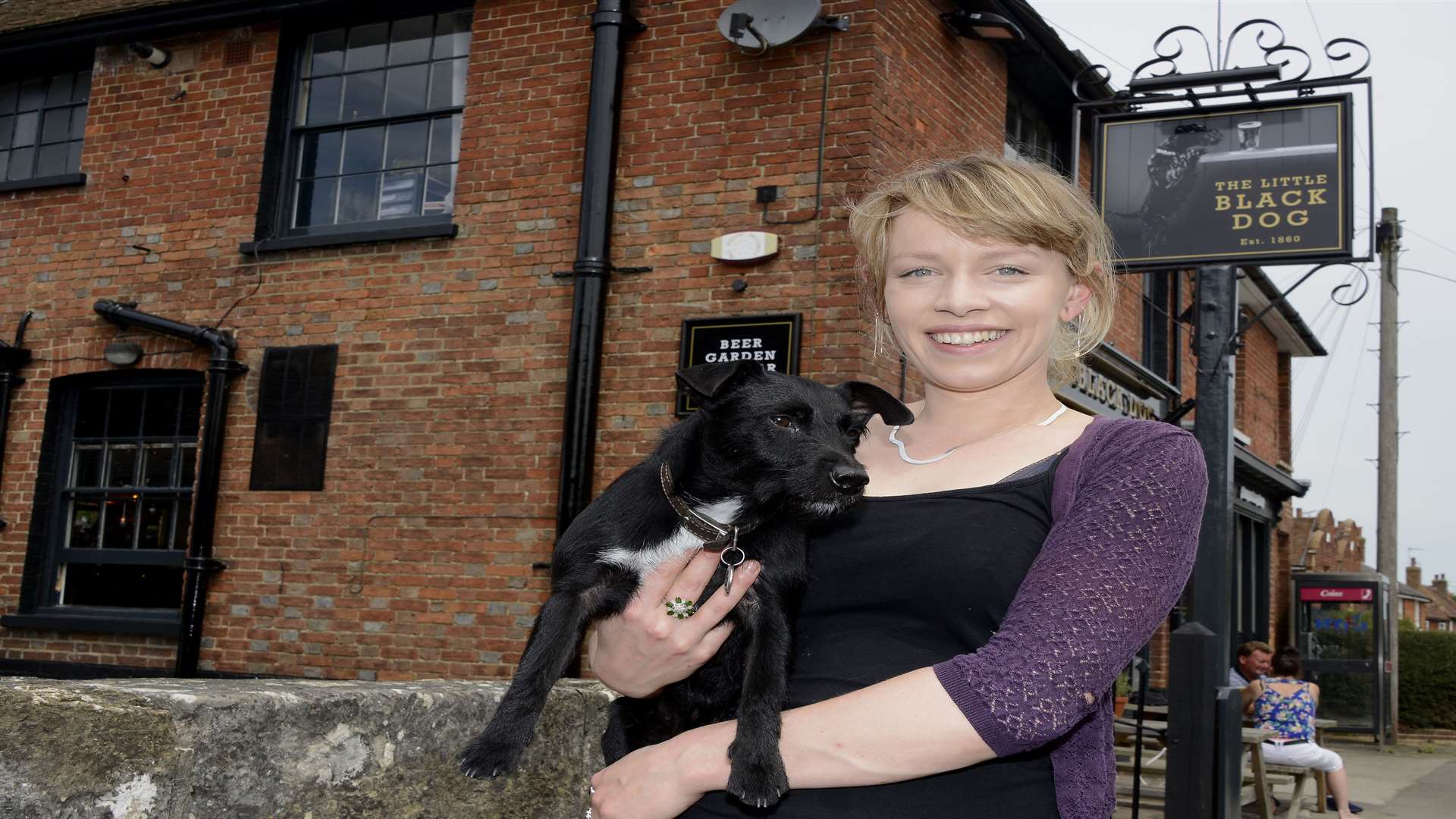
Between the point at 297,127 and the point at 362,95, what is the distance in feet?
1.92

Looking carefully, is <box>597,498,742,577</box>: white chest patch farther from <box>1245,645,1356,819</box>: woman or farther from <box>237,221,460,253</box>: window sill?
<box>1245,645,1356,819</box>: woman

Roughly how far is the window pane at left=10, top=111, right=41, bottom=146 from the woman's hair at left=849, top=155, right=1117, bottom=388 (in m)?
11.0

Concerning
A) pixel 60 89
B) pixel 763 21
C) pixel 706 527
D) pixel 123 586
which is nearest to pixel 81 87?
pixel 60 89

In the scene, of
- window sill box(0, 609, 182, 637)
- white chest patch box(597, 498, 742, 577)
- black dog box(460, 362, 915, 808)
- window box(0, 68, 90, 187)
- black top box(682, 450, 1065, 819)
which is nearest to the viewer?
black top box(682, 450, 1065, 819)

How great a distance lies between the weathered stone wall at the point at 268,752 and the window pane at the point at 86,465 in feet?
27.3

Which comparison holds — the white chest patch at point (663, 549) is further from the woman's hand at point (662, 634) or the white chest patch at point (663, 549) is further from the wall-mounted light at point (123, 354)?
the wall-mounted light at point (123, 354)

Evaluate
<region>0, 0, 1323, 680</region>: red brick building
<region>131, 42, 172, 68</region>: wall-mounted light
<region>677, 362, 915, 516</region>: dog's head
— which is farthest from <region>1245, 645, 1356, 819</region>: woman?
<region>131, 42, 172, 68</region>: wall-mounted light

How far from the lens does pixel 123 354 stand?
31.0 feet

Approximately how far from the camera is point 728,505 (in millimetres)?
2553

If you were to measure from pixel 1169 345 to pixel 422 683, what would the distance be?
1217 centimetres

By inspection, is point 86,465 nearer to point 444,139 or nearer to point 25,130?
point 25,130

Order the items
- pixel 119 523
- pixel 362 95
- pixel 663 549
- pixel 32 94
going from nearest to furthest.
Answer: pixel 663 549 < pixel 362 95 < pixel 119 523 < pixel 32 94

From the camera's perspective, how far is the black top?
165 cm

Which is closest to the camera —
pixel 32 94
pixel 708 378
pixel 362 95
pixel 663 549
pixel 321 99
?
pixel 663 549
